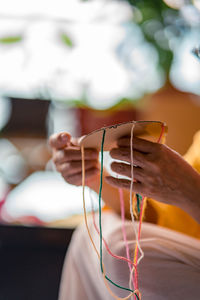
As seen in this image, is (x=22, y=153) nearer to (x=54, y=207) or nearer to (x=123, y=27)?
(x=54, y=207)

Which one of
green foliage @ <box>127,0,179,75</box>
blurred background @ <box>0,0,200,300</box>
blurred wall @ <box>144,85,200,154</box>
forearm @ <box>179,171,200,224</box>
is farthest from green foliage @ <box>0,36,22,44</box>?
forearm @ <box>179,171,200,224</box>

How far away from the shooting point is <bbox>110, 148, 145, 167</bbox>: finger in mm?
493

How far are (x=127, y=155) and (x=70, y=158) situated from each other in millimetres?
179

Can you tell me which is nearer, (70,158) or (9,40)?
(70,158)

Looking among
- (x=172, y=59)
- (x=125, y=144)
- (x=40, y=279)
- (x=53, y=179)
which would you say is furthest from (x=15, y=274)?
(x=172, y=59)

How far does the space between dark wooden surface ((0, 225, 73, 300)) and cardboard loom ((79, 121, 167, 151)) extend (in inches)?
26.2

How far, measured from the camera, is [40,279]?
115cm

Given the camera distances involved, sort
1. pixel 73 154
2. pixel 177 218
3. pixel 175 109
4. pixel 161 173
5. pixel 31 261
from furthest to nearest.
A: pixel 175 109
pixel 31 261
pixel 177 218
pixel 73 154
pixel 161 173

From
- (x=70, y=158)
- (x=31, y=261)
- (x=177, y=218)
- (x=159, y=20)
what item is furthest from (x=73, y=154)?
(x=159, y=20)

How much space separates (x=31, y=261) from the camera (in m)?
1.32

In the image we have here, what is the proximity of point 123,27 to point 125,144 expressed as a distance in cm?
103

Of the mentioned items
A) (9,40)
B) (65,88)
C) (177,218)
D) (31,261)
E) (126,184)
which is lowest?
(31,261)

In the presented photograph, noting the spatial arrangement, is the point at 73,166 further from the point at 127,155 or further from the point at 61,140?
the point at 127,155

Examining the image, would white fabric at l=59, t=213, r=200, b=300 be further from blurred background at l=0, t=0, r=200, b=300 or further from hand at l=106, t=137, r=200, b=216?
blurred background at l=0, t=0, r=200, b=300
